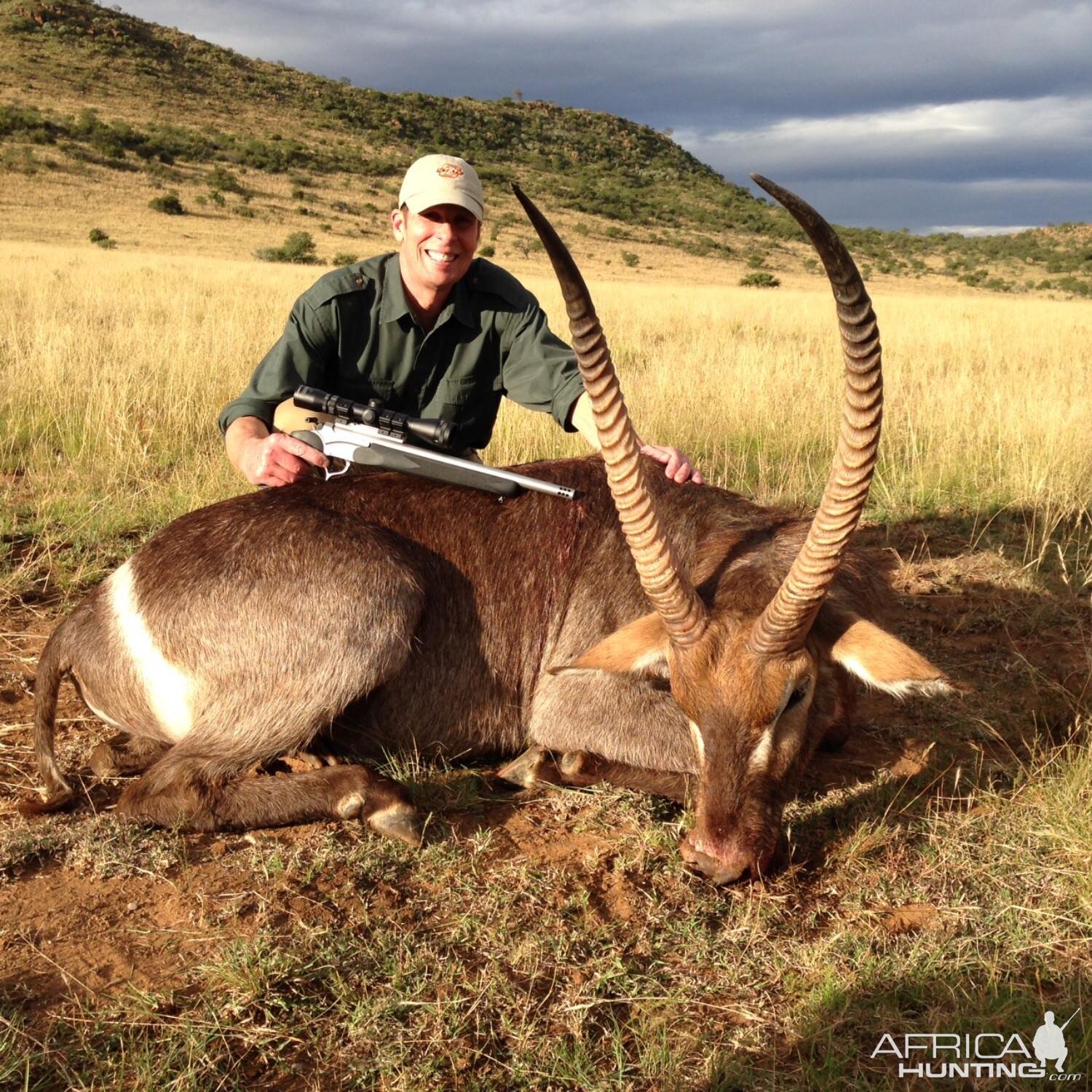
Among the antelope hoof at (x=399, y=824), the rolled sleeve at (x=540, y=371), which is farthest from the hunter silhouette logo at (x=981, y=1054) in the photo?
the rolled sleeve at (x=540, y=371)

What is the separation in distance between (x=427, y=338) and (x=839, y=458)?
9.17 feet

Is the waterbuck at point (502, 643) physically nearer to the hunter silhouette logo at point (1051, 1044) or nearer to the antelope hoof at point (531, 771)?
the antelope hoof at point (531, 771)

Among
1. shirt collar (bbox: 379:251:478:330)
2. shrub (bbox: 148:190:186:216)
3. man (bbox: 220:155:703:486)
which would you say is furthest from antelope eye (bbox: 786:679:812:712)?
shrub (bbox: 148:190:186:216)

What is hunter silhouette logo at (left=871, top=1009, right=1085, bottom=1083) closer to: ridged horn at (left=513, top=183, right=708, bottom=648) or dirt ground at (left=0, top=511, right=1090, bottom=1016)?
dirt ground at (left=0, top=511, right=1090, bottom=1016)

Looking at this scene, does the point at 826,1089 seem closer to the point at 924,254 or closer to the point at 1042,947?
the point at 1042,947

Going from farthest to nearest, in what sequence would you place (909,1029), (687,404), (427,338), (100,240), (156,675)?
(100,240)
(687,404)
(427,338)
(156,675)
(909,1029)

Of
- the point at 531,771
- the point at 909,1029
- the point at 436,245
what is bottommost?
the point at 531,771

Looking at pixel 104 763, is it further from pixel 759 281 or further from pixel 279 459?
pixel 759 281

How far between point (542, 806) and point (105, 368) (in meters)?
6.71

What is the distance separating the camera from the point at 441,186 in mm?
4543

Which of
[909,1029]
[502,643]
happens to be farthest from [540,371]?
[909,1029]

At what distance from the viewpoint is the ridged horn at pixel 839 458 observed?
2266mm

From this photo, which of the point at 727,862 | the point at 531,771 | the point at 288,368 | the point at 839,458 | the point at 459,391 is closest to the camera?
the point at 839,458

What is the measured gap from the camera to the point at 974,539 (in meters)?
6.29
